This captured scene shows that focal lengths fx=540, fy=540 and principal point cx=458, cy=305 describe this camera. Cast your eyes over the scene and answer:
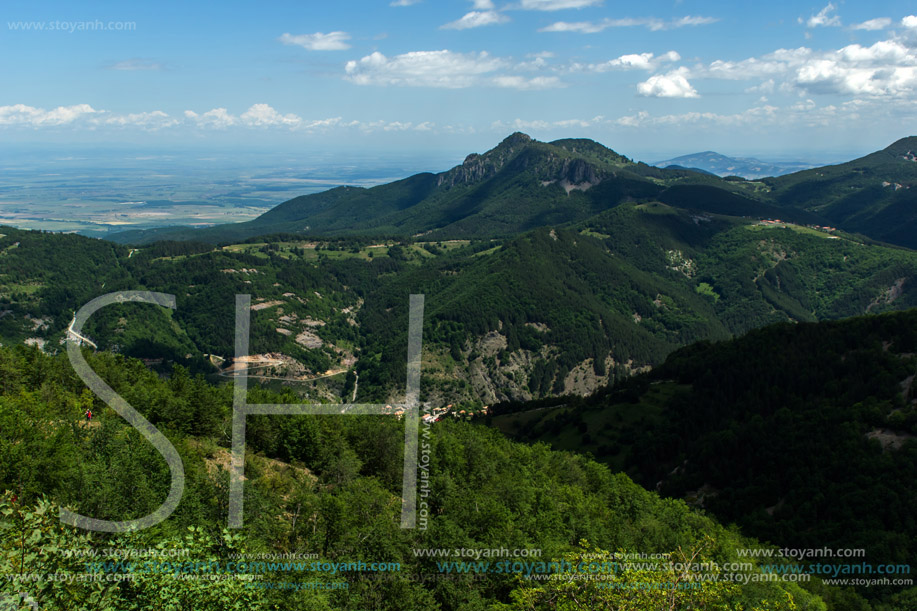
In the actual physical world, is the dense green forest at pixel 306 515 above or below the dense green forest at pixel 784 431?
above

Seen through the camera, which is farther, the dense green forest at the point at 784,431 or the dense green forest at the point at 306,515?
the dense green forest at the point at 784,431

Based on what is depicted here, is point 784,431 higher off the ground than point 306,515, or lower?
lower

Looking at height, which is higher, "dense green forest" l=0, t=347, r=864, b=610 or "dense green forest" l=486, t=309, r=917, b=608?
"dense green forest" l=0, t=347, r=864, b=610

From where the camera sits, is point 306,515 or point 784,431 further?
point 784,431

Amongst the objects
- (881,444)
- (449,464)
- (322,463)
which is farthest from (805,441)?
(322,463)
